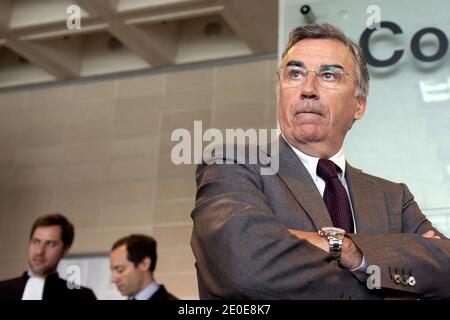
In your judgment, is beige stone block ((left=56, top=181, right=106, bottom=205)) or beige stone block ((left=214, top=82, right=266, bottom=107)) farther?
beige stone block ((left=56, top=181, right=106, bottom=205))

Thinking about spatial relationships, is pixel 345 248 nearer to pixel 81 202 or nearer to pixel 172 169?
pixel 172 169

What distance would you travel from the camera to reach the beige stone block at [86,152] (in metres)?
6.39

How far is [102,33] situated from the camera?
21.1 ft

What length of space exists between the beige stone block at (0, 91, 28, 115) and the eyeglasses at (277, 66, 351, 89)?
5.53 metres

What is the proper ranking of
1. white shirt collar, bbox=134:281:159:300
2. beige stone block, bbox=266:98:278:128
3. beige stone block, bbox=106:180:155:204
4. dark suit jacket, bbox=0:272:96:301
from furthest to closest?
beige stone block, bbox=106:180:155:204 < beige stone block, bbox=266:98:278:128 < white shirt collar, bbox=134:281:159:300 < dark suit jacket, bbox=0:272:96:301

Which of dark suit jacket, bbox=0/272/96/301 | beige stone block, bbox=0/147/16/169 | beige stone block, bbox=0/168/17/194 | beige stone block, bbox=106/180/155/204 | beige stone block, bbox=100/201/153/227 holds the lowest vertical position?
dark suit jacket, bbox=0/272/96/301

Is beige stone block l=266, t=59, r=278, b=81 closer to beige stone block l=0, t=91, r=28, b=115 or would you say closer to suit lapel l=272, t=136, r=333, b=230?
beige stone block l=0, t=91, r=28, b=115

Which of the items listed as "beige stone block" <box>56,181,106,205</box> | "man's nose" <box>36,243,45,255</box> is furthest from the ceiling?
"man's nose" <box>36,243,45,255</box>

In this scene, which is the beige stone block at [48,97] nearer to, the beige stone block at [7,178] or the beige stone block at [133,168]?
the beige stone block at [7,178]

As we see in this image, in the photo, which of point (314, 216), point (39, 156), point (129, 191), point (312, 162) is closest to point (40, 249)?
point (129, 191)

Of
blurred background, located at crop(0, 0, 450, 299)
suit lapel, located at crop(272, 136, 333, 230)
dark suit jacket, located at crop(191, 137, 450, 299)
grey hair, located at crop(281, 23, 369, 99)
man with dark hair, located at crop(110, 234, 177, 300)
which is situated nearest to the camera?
dark suit jacket, located at crop(191, 137, 450, 299)

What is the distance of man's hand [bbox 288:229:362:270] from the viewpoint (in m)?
1.44

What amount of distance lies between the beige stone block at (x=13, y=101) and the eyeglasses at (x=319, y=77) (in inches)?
218

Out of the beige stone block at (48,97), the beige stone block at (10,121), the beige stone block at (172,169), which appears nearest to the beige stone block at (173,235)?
the beige stone block at (172,169)
